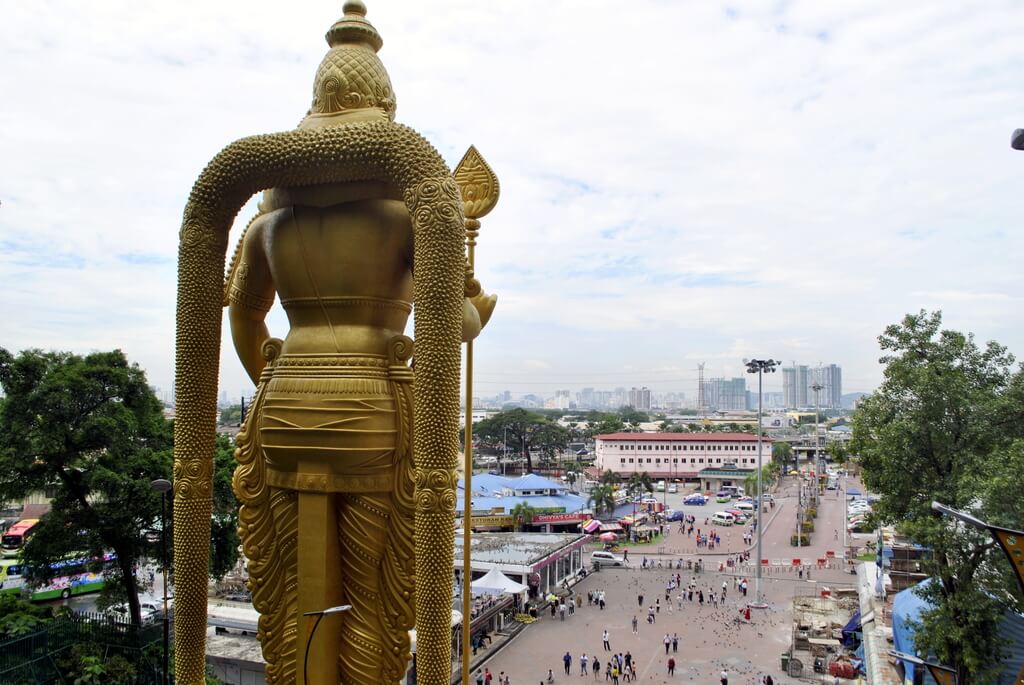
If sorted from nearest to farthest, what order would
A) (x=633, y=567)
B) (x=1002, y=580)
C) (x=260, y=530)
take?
(x=260, y=530), (x=1002, y=580), (x=633, y=567)

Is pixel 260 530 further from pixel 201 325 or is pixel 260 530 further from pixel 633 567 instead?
pixel 633 567

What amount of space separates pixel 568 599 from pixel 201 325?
2445cm

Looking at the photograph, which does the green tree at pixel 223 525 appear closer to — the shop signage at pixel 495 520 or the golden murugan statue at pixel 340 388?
the golden murugan statue at pixel 340 388

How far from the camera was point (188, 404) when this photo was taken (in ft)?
22.4

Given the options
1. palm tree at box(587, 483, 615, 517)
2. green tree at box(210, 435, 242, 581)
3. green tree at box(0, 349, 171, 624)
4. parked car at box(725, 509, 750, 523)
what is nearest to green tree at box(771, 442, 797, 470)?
parked car at box(725, 509, 750, 523)

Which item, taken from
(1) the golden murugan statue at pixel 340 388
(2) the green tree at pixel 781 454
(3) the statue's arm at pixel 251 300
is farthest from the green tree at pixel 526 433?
(1) the golden murugan statue at pixel 340 388

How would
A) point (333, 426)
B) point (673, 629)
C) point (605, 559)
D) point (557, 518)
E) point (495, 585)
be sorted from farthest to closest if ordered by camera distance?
point (557, 518) < point (605, 559) < point (673, 629) < point (495, 585) < point (333, 426)

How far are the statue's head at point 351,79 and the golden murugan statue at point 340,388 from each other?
17mm

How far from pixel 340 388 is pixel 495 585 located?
2021 cm

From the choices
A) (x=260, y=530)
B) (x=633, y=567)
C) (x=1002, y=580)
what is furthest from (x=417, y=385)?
(x=633, y=567)

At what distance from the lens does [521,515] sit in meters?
38.7

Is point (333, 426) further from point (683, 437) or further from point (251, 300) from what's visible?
point (683, 437)

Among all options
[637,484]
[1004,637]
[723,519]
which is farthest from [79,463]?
[637,484]

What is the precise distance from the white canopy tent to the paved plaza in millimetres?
1441
